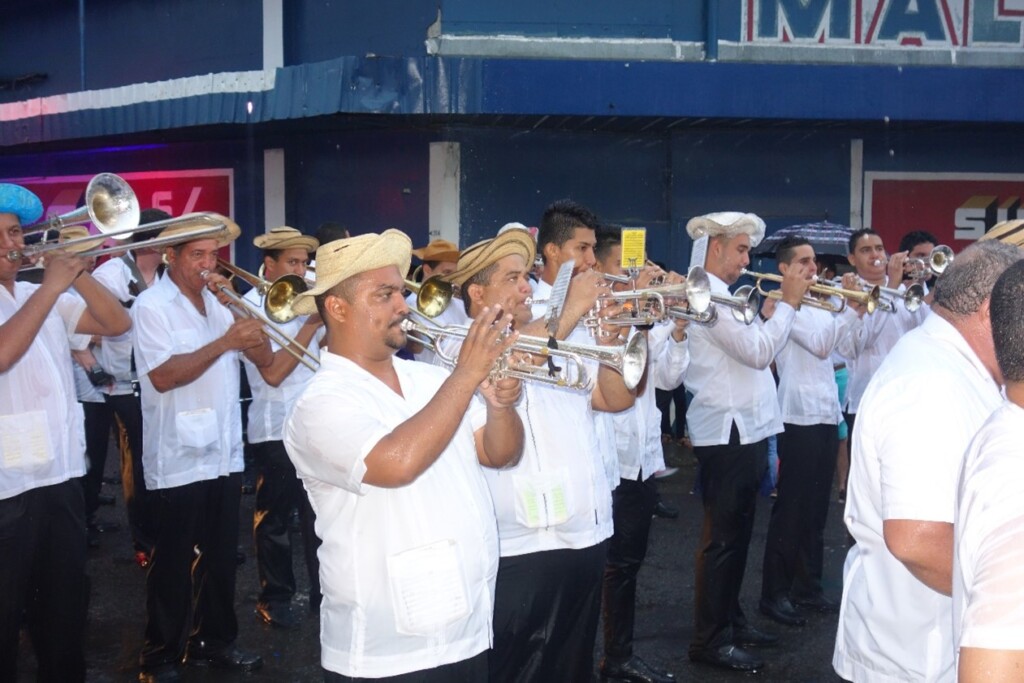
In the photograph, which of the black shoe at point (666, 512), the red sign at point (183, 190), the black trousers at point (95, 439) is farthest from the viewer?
the red sign at point (183, 190)

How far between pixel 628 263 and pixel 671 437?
264 inches

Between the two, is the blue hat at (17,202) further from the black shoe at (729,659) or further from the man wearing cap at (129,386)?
the black shoe at (729,659)

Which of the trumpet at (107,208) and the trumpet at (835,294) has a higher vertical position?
the trumpet at (107,208)

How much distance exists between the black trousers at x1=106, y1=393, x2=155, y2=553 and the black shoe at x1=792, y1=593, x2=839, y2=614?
4.05 meters

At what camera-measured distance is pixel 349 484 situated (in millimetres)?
3240

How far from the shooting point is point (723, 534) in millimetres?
6055

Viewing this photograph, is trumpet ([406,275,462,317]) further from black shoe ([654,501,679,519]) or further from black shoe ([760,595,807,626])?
Answer: black shoe ([654,501,679,519])

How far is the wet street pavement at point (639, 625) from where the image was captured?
6000 millimetres

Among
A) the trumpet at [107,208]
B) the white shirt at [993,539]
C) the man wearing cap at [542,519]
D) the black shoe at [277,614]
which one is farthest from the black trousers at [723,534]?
the white shirt at [993,539]

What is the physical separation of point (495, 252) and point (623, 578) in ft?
7.13

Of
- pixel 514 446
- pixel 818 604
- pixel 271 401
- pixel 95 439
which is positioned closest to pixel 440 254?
pixel 271 401

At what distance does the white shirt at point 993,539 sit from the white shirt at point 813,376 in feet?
15.1

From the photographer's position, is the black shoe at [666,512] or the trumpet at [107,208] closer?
the trumpet at [107,208]

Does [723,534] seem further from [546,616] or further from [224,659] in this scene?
[224,659]
